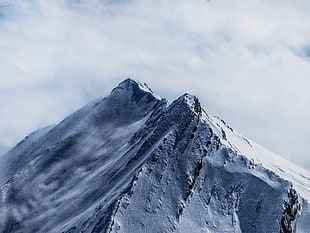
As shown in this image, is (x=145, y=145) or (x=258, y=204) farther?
(x=145, y=145)

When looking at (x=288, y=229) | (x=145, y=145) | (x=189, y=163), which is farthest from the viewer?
(x=145, y=145)

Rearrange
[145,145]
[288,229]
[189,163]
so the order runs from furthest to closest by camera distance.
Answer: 1. [145,145]
2. [189,163]
3. [288,229]

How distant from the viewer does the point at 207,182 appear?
17925 centimetres

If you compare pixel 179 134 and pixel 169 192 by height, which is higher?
pixel 179 134

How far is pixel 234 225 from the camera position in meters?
170

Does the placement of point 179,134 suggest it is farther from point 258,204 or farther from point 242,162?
point 258,204

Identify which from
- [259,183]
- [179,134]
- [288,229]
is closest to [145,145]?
[179,134]

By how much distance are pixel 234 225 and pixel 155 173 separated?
31359 mm

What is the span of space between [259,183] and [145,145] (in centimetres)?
4575

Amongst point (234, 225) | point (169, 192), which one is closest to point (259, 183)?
point (234, 225)

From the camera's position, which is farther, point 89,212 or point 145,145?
point 145,145

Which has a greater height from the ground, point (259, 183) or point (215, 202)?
point (259, 183)

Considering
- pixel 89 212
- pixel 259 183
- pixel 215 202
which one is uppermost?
pixel 259 183

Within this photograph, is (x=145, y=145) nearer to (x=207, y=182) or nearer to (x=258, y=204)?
(x=207, y=182)
